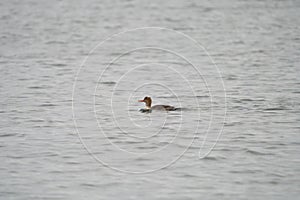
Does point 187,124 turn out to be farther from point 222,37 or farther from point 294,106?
point 222,37

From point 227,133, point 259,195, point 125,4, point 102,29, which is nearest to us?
point 259,195

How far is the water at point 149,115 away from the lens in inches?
406

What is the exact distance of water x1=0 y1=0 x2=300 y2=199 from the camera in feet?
33.8

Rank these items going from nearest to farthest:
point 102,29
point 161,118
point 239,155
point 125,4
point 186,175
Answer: point 186,175
point 239,155
point 161,118
point 102,29
point 125,4

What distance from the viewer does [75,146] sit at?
12211 mm

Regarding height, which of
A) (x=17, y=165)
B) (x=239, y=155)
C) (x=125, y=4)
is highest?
(x=125, y=4)

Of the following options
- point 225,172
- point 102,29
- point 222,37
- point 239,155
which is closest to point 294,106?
point 239,155

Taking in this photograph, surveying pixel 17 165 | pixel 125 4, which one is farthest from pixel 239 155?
pixel 125 4

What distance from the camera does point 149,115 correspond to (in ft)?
48.2

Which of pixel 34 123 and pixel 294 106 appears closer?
pixel 34 123

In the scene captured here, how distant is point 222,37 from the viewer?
1063 inches

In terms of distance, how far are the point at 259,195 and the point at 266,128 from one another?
3834 mm

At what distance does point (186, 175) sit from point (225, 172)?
638 millimetres

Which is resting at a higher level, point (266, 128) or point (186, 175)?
point (266, 128)
